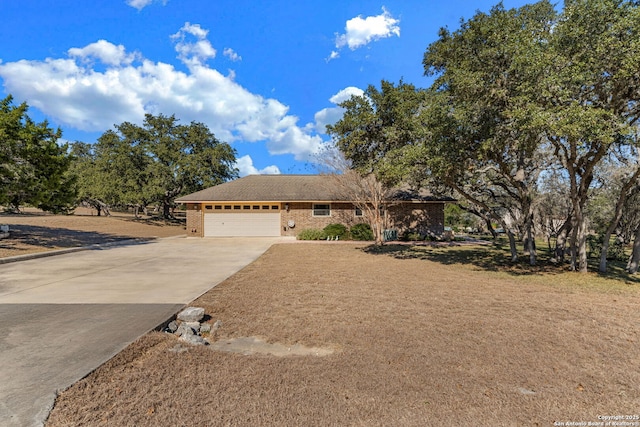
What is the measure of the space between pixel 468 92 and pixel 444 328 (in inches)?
254

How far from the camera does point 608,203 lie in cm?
1658

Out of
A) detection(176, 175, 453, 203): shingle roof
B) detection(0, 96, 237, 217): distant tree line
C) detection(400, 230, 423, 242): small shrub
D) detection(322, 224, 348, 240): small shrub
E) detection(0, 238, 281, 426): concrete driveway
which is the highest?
detection(0, 96, 237, 217): distant tree line

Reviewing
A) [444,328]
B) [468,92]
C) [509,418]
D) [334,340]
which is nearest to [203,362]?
[334,340]

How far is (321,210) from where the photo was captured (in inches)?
867

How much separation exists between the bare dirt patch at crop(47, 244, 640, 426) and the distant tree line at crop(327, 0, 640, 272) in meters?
3.83

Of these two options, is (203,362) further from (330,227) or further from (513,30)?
(330,227)

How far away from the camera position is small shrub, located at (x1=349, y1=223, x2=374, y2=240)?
2078cm

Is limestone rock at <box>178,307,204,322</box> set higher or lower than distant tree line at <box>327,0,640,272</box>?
lower

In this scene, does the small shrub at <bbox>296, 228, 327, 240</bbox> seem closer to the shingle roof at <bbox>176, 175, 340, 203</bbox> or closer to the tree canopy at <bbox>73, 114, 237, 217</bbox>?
the shingle roof at <bbox>176, 175, 340, 203</bbox>

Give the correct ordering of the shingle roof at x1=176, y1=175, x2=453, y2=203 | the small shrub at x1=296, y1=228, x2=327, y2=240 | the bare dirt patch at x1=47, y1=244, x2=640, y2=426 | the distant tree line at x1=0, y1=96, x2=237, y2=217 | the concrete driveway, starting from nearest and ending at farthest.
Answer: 1. the bare dirt patch at x1=47, y1=244, x2=640, y2=426
2. the concrete driveway
3. the small shrub at x1=296, y1=228, x2=327, y2=240
4. the shingle roof at x1=176, y1=175, x2=453, y2=203
5. the distant tree line at x1=0, y1=96, x2=237, y2=217

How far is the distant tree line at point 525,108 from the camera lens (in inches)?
273

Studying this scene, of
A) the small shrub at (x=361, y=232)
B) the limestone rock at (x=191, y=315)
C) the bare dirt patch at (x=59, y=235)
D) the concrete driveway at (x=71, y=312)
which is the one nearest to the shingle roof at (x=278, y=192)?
the small shrub at (x=361, y=232)

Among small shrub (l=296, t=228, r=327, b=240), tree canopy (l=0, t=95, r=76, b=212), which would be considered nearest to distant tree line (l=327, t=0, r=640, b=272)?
small shrub (l=296, t=228, r=327, b=240)

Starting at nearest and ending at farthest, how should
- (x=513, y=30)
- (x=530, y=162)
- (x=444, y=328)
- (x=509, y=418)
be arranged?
(x=509, y=418) < (x=444, y=328) < (x=513, y=30) < (x=530, y=162)
